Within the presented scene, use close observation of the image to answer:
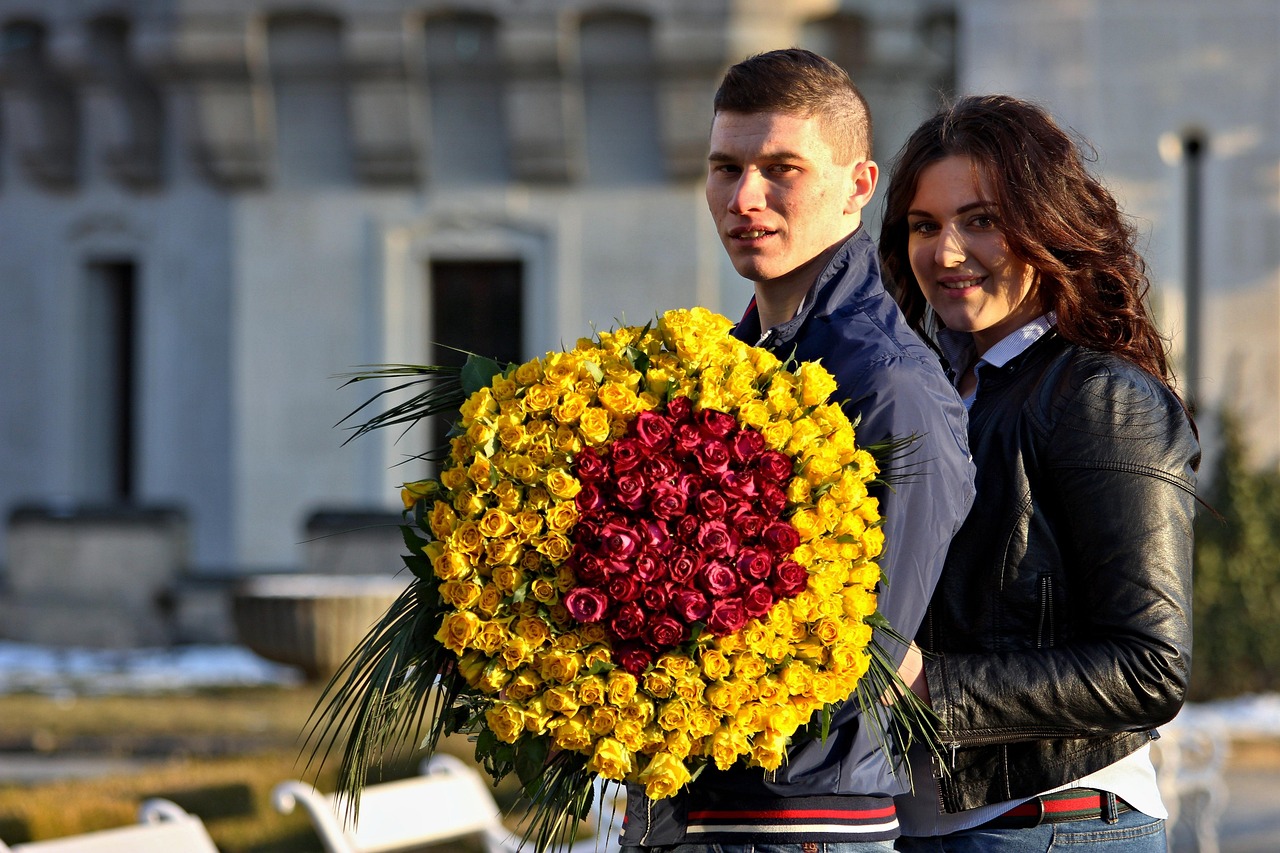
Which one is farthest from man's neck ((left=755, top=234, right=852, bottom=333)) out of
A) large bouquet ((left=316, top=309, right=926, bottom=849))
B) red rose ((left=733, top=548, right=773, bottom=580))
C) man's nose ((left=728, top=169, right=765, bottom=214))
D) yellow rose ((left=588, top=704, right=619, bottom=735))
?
yellow rose ((left=588, top=704, right=619, bottom=735))

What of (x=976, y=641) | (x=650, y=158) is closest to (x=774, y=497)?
(x=976, y=641)

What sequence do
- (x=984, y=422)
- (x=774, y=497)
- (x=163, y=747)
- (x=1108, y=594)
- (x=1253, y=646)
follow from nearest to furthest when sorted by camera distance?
(x=774, y=497) → (x=1108, y=594) → (x=984, y=422) → (x=163, y=747) → (x=1253, y=646)

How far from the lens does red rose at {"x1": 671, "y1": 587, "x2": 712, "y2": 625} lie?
82.4 inches

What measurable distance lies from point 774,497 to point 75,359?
47.3 feet

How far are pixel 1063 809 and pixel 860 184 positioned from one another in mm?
967

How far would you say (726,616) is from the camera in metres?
2.09

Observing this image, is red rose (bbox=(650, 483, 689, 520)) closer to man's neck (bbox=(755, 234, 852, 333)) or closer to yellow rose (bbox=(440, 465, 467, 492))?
yellow rose (bbox=(440, 465, 467, 492))

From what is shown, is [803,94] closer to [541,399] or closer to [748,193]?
[748,193]

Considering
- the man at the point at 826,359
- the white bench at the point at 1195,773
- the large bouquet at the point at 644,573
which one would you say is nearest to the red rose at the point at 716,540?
the large bouquet at the point at 644,573

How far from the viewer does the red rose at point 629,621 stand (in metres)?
2.10

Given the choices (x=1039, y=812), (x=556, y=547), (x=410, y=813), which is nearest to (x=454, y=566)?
(x=556, y=547)

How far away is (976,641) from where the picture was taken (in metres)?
2.44

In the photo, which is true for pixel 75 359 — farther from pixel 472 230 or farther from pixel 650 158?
pixel 650 158

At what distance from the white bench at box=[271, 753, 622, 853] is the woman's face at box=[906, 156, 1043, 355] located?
202 centimetres
